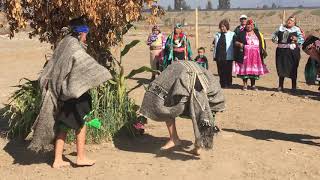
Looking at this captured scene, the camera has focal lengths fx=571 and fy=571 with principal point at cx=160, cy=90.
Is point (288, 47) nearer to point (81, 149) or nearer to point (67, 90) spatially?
point (81, 149)

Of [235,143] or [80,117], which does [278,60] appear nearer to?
[235,143]

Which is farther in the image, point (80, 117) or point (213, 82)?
point (213, 82)

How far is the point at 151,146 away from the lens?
25.2 ft

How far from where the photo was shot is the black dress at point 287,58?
40.8ft

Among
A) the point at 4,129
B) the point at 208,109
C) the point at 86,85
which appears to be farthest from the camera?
the point at 4,129

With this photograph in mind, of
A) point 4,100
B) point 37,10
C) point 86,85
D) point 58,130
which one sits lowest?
point 4,100

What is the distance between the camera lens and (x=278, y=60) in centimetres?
1273

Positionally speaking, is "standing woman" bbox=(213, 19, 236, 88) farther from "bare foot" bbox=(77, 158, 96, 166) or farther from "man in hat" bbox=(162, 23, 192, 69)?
"bare foot" bbox=(77, 158, 96, 166)

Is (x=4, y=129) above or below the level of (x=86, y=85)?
below

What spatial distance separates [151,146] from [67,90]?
6.02ft

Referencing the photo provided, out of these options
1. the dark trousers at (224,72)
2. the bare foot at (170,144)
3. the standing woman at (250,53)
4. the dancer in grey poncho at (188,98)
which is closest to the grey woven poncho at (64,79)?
the dancer in grey poncho at (188,98)

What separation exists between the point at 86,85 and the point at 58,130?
0.71 metres

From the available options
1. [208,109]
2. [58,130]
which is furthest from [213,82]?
[58,130]

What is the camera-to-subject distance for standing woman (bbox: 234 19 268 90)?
12.7 m
